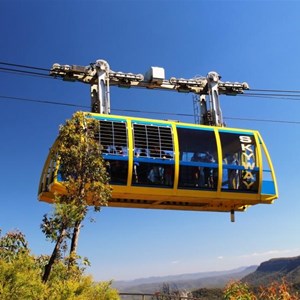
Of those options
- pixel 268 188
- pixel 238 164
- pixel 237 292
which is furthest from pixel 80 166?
pixel 268 188

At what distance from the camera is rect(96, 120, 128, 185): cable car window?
13445 millimetres

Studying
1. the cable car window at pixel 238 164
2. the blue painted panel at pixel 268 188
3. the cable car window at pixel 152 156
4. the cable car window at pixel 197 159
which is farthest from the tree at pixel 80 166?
the blue painted panel at pixel 268 188

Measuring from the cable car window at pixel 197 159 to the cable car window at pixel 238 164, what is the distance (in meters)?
0.42

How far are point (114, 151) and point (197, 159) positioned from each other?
303 cm

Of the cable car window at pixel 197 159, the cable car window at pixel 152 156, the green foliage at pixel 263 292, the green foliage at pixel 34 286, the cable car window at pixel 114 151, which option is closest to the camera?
the green foliage at pixel 34 286

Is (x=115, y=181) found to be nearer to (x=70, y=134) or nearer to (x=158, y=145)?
(x=158, y=145)

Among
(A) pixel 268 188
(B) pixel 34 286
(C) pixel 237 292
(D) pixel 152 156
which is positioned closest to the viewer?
(B) pixel 34 286

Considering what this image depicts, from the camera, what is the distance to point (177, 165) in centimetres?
1437

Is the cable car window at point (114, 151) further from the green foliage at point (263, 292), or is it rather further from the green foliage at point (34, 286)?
the green foliage at point (34, 286)

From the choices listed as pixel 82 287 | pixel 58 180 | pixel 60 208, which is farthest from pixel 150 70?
pixel 82 287

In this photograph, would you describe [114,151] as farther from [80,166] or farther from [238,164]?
[238,164]

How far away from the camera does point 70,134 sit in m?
10.4

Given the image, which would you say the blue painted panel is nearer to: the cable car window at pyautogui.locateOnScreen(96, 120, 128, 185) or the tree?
the cable car window at pyautogui.locateOnScreen(96, 120, 128, 185)

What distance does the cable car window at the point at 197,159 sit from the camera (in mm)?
14508
